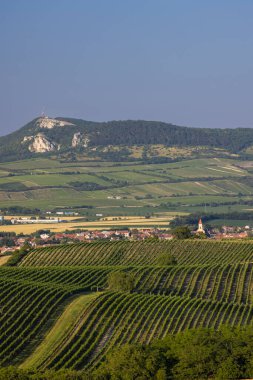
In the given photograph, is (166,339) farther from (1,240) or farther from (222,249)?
(1,240)

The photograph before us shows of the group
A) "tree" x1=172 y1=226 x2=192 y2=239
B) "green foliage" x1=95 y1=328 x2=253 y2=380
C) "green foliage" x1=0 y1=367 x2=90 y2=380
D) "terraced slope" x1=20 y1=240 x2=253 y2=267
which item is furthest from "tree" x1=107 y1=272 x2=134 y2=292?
"tree" x1=172 y1=226 x2=192 y2=239

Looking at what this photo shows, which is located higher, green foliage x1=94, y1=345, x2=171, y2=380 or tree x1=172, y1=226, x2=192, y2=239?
green foliage x1=94, y1=345, x2=171, y2=380

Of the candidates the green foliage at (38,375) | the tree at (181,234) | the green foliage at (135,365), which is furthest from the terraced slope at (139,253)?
the green foliage at (38,375)

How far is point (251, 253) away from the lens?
3883 inches

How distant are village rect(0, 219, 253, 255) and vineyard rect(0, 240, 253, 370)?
33888mm

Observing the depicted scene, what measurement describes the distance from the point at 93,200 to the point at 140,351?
483ft

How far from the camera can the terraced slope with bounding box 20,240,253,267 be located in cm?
9619

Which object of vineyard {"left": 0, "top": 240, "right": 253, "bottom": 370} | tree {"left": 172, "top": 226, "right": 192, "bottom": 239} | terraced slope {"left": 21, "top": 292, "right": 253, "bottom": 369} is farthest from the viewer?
tree {"left": 172, "top": 226, "right": 192, "bottom": 239}

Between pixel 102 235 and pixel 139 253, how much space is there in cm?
4225

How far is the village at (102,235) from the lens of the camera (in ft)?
437

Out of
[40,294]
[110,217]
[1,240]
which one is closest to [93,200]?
[110,217]

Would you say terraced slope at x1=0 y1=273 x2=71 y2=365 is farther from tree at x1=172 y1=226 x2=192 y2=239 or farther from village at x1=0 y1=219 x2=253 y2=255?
village at x1=0 y1=219 x2=253 y2=255

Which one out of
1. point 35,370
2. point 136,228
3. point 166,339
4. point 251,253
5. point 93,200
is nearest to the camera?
point 35,370

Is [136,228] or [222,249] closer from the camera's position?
[222,249]
